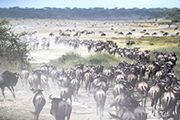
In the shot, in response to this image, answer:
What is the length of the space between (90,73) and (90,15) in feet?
616

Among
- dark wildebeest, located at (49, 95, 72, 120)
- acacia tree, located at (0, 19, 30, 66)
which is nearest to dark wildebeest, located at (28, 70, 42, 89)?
dark wildebeest, located at (49, 95, 72, 120)

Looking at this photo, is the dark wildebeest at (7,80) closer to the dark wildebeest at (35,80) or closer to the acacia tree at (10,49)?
the dark wildebeest at (35,80)

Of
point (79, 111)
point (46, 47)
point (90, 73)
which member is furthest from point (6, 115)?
point (46, 47)

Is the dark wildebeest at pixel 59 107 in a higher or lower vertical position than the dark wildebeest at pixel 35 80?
higher

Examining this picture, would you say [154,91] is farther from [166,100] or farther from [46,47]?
[46,47]

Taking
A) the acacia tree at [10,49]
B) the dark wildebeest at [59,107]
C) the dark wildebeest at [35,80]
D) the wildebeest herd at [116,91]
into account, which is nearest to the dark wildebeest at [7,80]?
the wildebeest herd at [116,91]

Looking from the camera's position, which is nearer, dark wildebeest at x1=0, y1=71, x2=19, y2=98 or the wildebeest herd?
the wildebeest herd

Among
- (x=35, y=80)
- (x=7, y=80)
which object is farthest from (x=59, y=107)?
(x=35, y=80)

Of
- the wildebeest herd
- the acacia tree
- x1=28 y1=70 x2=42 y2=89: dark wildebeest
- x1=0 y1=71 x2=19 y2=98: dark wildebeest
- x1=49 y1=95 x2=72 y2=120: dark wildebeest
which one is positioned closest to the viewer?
the wildebeest herd

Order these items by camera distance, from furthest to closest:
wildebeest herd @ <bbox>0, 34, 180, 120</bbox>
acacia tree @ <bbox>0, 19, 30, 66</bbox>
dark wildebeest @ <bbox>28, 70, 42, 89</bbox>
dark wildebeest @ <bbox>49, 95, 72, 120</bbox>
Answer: acacia tree @ <bbox>0, 19, 30, 66</bbox>, dark wildebeest @ <bbox>28, 70, 42, 89</bbox>, dark wildebeest @ <bbox>49, 95, 72, 120</bbox>, wildebeest herd @ <bbox>0, 34, 180, 120</bbox>

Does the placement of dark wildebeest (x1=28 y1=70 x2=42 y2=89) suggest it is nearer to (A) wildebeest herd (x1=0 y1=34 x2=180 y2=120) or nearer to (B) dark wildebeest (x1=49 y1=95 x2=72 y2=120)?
(A) wildebeest herd (x1=0 y1=34 x2=180 y2=120)

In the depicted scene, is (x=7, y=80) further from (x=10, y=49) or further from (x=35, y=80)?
(x=10, y=49)

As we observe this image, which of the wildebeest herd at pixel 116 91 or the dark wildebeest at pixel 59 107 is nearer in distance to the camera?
the wildebeest herd at pixel 116 91

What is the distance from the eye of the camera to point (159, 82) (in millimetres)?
11578
